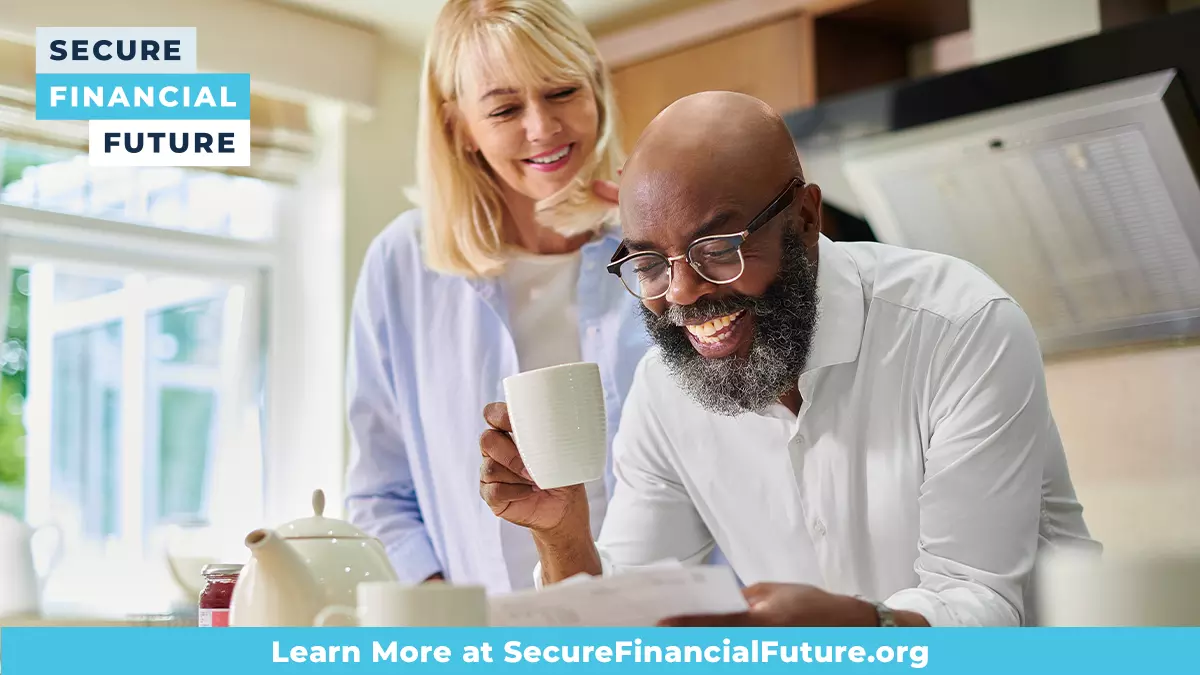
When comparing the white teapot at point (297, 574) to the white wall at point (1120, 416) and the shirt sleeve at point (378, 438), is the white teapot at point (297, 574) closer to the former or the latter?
the shirt sleeve at point (378, 438)

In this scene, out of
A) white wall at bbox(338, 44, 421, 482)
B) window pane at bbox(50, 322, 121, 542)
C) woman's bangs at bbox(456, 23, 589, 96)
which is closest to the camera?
woman's bangs at bbox(456, 23, 589, 96)

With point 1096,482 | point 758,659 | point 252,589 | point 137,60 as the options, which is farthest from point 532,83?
point 1096,482

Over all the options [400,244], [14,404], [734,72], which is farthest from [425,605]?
[14,404]

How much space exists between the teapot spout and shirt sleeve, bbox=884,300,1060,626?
1.44 ft

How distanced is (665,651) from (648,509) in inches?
23.8

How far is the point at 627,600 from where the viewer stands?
2.27 feet

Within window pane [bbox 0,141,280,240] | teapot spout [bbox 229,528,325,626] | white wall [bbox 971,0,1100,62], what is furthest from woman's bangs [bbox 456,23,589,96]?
window pane [bbox 0,141,280,240]

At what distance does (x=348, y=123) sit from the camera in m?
3.31

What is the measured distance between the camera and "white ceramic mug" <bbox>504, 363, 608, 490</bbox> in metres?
0.96

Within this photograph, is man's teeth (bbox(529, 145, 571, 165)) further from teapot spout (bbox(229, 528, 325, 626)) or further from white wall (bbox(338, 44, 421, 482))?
white wall (bbox(338, 44, 421, 482))

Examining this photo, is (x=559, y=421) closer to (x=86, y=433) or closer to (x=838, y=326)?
(x=838, y=326)

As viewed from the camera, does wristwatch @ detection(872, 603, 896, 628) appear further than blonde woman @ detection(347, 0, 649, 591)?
No

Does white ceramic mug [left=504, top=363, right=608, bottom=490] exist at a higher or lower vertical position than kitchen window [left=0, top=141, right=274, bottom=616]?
lower

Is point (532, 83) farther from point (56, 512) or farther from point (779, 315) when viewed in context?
point (56, 512)
